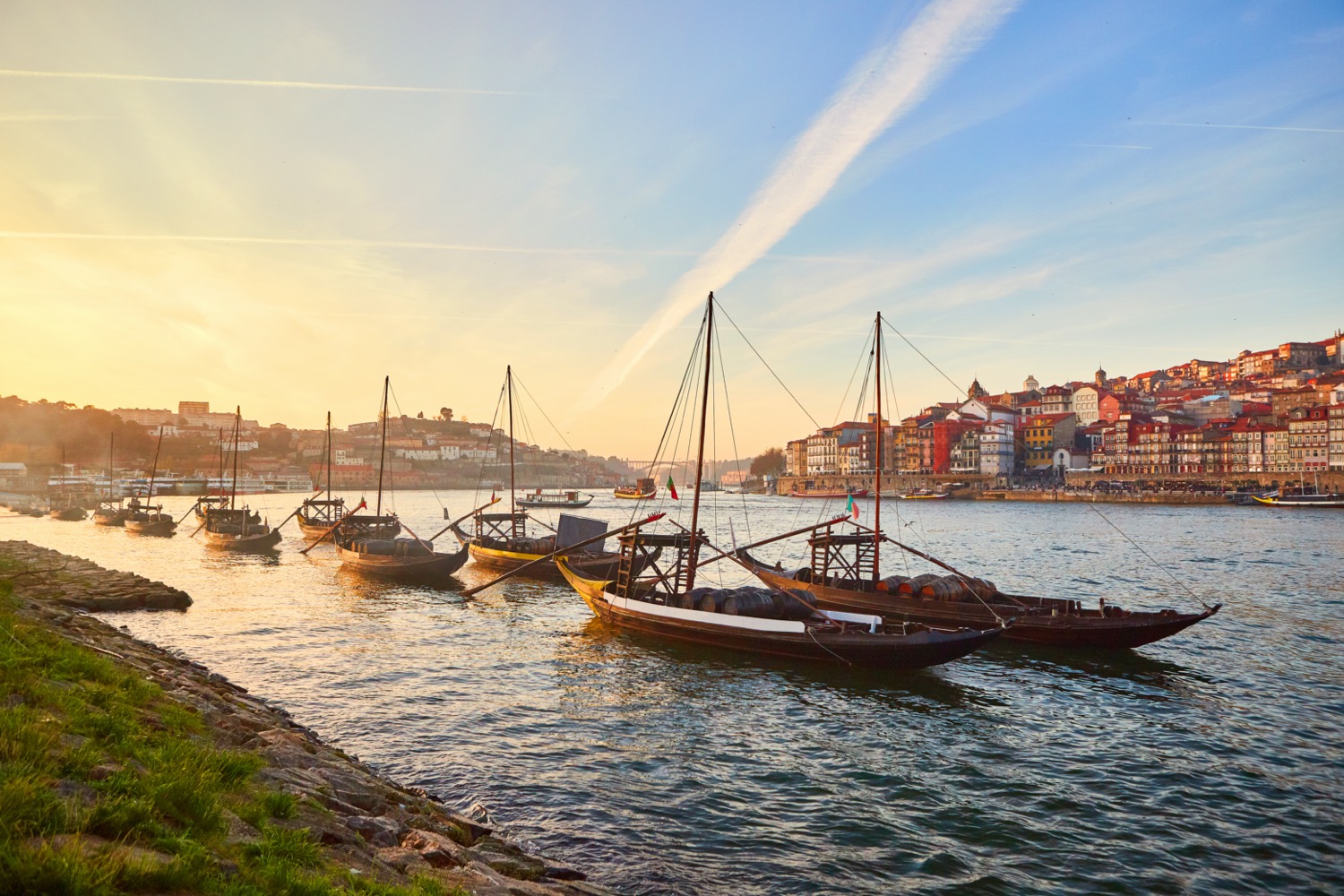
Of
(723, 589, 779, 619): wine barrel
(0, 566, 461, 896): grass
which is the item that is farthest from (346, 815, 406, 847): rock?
(723, 589, 779, 619): wine barrel

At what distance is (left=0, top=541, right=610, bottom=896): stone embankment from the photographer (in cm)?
794

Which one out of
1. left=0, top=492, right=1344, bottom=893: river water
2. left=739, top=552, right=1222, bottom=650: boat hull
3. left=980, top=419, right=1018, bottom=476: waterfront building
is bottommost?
left=0, top=492, right=1344, bottom=893: river water

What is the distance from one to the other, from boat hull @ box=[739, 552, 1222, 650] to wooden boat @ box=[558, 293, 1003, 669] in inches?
130

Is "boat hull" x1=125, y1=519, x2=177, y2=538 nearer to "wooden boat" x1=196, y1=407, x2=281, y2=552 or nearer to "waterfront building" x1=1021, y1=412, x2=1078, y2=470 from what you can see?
"wooden boat" x1=196, y1=407, x2=281, y2=552

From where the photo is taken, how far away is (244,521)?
59250 mm

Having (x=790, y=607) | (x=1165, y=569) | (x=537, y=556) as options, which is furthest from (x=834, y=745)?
(x=1165, y=569)

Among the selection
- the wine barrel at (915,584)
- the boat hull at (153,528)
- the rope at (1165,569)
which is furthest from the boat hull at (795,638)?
the boat hull at (153,528)

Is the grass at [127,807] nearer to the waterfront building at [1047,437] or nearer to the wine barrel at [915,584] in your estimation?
the wine barrel at [915,584]

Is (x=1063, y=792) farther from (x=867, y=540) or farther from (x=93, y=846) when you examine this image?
(x=867, y=540)

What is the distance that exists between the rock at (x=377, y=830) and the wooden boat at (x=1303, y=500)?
146 metres

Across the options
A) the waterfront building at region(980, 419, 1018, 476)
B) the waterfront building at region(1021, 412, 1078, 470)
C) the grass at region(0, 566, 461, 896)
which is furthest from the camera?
the waterfront building at region(980, 419, 1018, 476)

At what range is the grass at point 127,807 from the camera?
16.6 ft

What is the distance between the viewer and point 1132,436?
153 meters

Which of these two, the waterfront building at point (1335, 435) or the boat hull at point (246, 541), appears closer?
the boat hull at point (246, 541)
